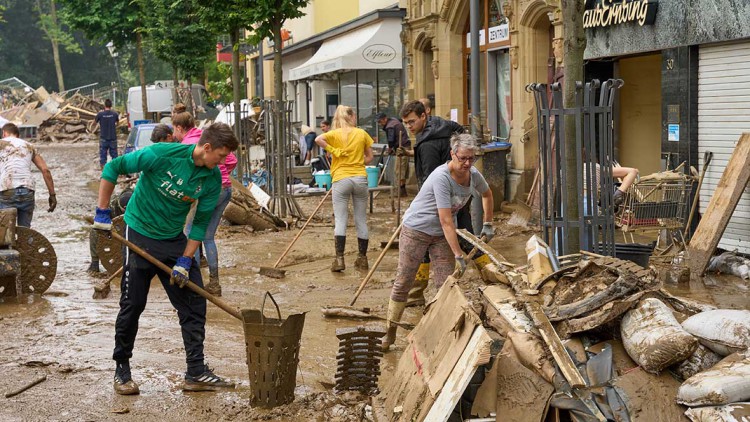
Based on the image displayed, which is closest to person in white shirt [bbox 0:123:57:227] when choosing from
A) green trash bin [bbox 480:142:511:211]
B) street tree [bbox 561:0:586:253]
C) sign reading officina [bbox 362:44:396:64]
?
street tree [bbox 561:0:586:253]

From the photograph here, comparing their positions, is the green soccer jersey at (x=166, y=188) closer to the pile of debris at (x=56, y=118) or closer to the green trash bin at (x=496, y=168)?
the green trash bin at (x=496, y=168)

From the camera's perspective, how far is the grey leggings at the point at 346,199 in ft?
38.2

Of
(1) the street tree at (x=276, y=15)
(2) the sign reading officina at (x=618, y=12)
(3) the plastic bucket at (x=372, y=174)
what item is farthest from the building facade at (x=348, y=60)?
(2) the sign reading officina at (x=618, y=12)

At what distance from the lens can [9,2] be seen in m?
77.6

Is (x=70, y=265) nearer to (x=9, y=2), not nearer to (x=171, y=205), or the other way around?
(x=171, y=205)

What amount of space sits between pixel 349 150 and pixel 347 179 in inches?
12.6

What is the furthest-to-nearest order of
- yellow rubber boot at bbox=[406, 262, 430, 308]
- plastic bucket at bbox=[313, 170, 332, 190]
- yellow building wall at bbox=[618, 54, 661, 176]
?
plastic bucket at bbox=[313, 170, 332, 190], yellow building wall at bbox=[618, 54, 661, 176], yellow rubber boot at bbox=[406, 262, 430, 308]

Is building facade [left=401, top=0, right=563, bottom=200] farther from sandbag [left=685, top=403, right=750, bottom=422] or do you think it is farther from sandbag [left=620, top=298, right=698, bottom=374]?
sandbag [left=685, top=403, right=750, bottom=422]

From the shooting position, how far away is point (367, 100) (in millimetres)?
27484

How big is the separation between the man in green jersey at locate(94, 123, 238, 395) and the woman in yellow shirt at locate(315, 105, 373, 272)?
4.54 metres

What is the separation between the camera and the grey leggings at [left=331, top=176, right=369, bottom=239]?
11.6m

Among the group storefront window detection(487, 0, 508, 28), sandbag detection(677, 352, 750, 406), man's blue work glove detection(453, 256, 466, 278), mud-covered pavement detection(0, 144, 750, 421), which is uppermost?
storefront window detection(487, 0, 508, 28)

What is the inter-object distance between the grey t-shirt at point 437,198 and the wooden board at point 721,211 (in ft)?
11.7

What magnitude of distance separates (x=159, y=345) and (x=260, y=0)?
11105mm
